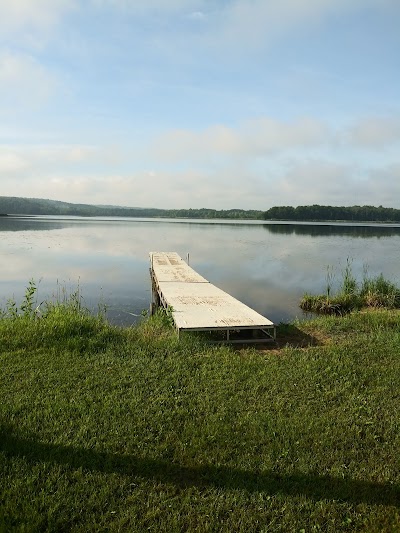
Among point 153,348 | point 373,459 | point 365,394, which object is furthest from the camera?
point 153,348

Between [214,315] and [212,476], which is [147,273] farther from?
[212,476]

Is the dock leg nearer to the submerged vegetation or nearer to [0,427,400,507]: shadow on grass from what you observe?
the submerged vegetation

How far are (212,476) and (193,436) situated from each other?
54cm

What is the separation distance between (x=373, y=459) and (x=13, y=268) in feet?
58.6

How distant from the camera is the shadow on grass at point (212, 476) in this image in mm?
3068

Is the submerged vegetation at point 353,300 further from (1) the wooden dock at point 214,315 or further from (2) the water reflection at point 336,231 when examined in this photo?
(2) the water reflection at point 336,231

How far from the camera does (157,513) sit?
2.81m

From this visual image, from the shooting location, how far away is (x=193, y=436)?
372cm

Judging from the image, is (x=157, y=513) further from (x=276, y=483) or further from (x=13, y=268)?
(x=13, y=268)

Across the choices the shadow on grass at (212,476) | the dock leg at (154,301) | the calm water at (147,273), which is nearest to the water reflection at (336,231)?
the calm water at (147,273)

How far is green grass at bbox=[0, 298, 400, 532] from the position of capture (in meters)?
2.85

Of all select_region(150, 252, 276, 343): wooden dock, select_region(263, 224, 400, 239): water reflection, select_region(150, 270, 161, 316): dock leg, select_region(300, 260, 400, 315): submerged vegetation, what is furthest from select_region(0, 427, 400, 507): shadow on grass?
select_region(263, 224, 400, 239): water reflection

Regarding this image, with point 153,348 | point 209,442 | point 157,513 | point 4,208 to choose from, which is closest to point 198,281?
point 153,348

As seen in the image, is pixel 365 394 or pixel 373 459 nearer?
pixel 373 459
